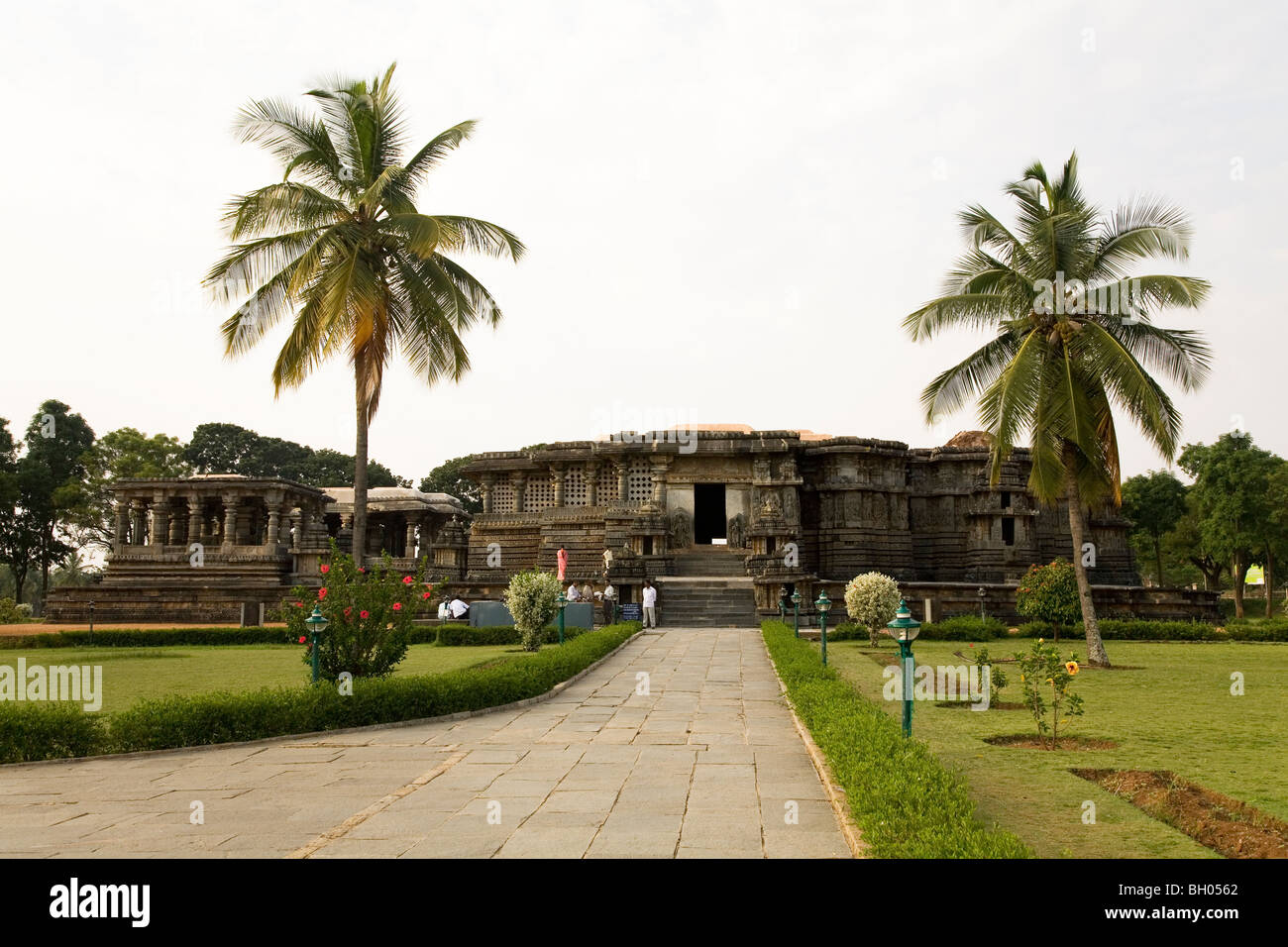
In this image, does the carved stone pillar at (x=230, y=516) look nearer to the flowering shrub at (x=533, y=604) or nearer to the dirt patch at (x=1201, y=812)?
the flowering shrub at (x=533, y=604)

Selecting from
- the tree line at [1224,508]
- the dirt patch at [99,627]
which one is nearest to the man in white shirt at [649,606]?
the dirt patch at [99,627]

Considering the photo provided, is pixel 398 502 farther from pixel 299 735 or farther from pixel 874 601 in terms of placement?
pixel 299 735

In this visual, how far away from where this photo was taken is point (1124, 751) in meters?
8.48

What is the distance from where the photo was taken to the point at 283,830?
19.4 feet

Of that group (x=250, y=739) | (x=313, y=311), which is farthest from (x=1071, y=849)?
(x=313, y=311)

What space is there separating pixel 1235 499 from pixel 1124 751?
38206 millimetres

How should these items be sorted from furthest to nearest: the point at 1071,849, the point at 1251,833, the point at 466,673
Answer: the point at 466,673 < the point at 1251,833 < the point at 1071,849

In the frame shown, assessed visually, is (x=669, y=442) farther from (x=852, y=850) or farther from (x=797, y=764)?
(x=852, y=850)

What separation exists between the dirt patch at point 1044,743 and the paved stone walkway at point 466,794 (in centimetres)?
200

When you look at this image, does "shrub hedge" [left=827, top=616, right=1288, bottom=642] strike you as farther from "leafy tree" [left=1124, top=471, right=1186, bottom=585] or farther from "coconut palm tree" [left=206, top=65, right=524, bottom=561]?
"leafy tree" [left=1124, top=471, right=1186, bottom=585]

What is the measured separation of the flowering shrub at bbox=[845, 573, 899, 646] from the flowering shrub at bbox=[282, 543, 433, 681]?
1177 cm

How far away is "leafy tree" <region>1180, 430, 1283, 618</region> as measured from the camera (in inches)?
1575

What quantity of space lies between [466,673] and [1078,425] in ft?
35.5

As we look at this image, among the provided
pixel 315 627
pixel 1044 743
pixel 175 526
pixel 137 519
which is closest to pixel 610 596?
pixel 315 627
